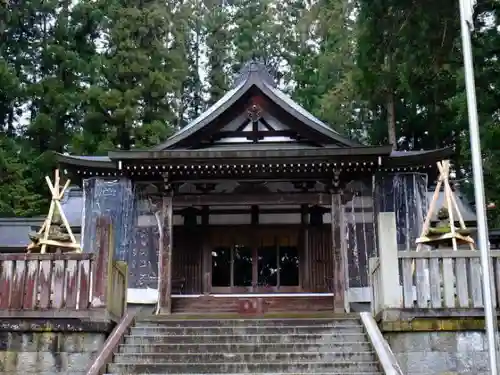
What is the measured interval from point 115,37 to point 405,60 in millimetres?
16494

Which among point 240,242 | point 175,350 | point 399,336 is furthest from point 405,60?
point 175,350

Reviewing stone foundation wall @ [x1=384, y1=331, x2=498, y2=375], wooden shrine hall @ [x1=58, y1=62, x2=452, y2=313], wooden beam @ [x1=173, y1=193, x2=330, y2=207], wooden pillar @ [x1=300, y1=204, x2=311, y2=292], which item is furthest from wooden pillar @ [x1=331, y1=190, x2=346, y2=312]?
stone foundation wall @ [x1=384, y1=331, x2=498, y2=375]

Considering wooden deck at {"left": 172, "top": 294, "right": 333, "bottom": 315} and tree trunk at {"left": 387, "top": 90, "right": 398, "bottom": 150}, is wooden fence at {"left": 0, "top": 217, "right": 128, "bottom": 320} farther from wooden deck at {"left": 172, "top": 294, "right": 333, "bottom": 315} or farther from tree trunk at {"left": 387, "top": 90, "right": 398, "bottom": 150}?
tree trunk at {"left": 387, "top": 90, "right": 398, "bottom": 150}

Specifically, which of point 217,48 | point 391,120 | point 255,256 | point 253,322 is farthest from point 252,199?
point 217,48

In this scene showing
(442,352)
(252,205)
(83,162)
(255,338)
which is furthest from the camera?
(252,205)

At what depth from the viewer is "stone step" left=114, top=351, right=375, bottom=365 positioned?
8.66m

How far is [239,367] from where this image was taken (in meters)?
8.52

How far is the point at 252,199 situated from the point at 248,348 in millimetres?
5392

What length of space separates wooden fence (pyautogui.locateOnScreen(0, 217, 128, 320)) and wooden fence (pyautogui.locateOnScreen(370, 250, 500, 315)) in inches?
161

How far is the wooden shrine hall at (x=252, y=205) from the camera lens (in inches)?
521

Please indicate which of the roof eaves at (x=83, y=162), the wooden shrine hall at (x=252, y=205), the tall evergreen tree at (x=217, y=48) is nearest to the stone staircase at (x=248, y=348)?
the wooden shrine hall at (x=252, y=205)

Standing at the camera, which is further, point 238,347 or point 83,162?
point 83,162

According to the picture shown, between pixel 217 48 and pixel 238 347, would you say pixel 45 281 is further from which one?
pixel 217 48

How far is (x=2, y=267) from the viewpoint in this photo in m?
8.97
